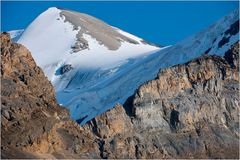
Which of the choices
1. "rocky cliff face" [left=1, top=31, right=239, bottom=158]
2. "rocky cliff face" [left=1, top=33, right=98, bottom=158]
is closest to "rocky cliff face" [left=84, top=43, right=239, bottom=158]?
"rocky cliff face" [left=1, top=31, right=239, bottom=158]

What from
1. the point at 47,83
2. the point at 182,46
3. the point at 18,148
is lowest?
the point at 18,148

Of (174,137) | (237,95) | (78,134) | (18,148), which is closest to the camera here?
(18,148)

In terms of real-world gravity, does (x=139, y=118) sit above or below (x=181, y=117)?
below

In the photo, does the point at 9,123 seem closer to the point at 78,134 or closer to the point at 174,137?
the point at 78,134

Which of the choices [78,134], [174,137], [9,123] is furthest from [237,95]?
[9,123]

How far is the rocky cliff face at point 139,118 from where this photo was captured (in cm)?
11588

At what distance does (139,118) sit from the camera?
133625 mm

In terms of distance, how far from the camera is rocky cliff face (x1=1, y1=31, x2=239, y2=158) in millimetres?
115875

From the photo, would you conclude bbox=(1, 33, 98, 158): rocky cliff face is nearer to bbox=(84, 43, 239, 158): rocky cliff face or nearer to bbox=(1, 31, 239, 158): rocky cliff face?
bbox=(1, 31, 239, 158): rocky cliff face

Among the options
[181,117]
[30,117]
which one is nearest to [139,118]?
[181,117]

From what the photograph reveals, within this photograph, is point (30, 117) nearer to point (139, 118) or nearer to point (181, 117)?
point (139, 118)

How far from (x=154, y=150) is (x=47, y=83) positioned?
13.7 meters

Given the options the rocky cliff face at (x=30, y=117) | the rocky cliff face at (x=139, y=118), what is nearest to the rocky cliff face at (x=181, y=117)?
the rocky cliff face at (x=139, y=118)

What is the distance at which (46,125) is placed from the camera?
11669 cm
